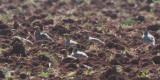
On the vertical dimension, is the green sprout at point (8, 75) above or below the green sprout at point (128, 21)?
below

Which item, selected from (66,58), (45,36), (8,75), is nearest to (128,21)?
(45,36)

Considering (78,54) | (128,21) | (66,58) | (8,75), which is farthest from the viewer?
(128,21)

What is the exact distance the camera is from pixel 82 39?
13.4 meters

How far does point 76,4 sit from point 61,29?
6594 millimetres

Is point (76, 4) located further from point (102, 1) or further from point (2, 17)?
point (2, 17)

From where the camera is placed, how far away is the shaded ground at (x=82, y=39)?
393 inches

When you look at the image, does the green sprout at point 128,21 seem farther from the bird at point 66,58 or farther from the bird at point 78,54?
the bird at point 66,58

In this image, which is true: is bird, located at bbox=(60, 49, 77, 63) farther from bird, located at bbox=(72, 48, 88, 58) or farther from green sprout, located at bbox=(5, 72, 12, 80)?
green sprout, located at bbox=(5, 72, 12, 80)

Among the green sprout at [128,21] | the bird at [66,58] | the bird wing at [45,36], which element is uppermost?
the green sprout at [128,21]

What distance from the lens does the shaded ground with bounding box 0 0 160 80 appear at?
9992mm

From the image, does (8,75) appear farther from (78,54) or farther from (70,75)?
(78,54)

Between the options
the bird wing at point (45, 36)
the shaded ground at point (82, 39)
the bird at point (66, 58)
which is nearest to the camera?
the shaded ground at point (82, 39)

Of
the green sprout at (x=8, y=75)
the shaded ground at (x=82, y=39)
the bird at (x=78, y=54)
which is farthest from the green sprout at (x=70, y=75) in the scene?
the green sprout at (x=8, y=75)

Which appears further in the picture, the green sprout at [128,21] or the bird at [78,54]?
the green sprout at [128,21]
